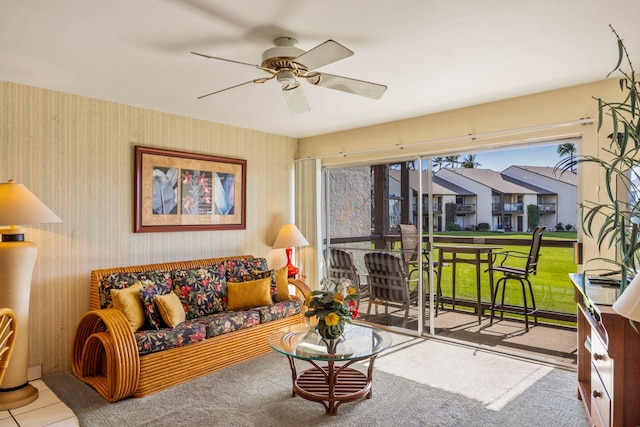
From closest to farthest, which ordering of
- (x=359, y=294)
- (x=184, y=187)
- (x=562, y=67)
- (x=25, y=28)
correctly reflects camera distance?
(x=25, y=28) < (x=562, y=67) < (x=184, y=187) < (x=359, y=294)

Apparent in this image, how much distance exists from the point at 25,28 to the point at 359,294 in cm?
415

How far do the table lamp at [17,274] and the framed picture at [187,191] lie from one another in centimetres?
111

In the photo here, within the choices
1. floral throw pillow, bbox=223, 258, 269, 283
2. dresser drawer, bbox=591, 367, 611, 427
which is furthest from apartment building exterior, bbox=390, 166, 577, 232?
dresser drawer, bbox=591, 367, 611, 427

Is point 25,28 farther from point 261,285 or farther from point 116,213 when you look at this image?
point 261,285

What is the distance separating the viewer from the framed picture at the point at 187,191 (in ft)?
13.6

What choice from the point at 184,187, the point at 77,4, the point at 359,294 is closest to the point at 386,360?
the point at 359,294

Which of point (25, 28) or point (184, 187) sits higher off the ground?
point (25, 28)

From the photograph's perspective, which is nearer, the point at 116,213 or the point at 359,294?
the point at 116,213

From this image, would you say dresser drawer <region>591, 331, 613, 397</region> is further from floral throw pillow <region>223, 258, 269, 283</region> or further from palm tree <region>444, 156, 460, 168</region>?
floral throw pillow <region>223, 258, 269, 283</region>

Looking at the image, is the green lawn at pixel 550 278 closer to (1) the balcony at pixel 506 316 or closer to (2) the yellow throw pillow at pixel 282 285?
(1) the balcony at pixel 506 316

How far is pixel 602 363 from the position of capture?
7.11 feet

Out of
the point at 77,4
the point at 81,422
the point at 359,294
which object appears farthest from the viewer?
the point at 359,294

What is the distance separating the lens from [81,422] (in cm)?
271

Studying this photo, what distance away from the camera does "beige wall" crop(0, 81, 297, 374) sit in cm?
342
